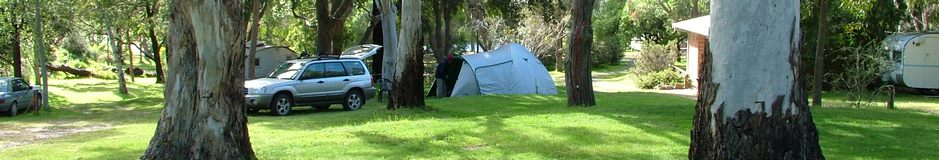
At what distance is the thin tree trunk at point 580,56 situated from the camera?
13.5 m

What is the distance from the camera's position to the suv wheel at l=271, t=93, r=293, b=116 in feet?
58.6

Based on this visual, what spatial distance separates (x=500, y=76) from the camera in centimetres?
2405

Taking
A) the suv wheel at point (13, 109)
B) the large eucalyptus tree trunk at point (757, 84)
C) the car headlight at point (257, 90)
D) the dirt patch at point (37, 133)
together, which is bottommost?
the dirt patch at point (37, 133)

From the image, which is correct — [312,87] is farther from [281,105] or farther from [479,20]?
[479,20]

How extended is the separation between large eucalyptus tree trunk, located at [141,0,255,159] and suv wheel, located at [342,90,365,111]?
1214 centimetres

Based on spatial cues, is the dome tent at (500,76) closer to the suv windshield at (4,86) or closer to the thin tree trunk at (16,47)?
the suv windshield at (4,86)

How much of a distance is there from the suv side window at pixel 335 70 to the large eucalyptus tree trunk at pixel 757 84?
14676 millimetres

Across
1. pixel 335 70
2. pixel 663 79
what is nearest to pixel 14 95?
pixel 335 70

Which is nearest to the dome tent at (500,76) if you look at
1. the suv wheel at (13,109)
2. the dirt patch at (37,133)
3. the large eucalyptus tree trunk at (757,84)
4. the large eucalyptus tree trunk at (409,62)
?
the large eucalyptus tree trunk at (409,62)

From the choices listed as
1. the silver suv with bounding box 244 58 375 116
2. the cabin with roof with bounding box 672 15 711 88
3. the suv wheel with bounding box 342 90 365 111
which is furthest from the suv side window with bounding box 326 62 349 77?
the cabin with roof with bounding box 672 15 711 88

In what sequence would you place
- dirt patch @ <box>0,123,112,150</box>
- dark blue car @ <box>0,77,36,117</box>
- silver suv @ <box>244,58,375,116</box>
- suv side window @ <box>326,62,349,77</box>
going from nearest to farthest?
dirt patch @ <box>0,123,112,150</box>, silver suv @ <box>244,58,375,116</box>, suv side window @ <box>326,62,349,77</box>, dark blue car @ <box>0,77,36,117</box>

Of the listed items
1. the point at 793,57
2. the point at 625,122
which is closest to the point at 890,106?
the point at 625,122

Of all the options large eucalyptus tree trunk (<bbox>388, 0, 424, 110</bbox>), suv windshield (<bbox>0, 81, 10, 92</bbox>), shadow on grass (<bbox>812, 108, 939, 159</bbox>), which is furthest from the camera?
suv windshield (<bbox>0, 81, 10, 92</bbox>)

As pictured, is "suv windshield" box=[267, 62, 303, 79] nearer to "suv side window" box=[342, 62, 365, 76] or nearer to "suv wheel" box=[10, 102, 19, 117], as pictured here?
"suv side window" box=[342, 62, 365, 76]
